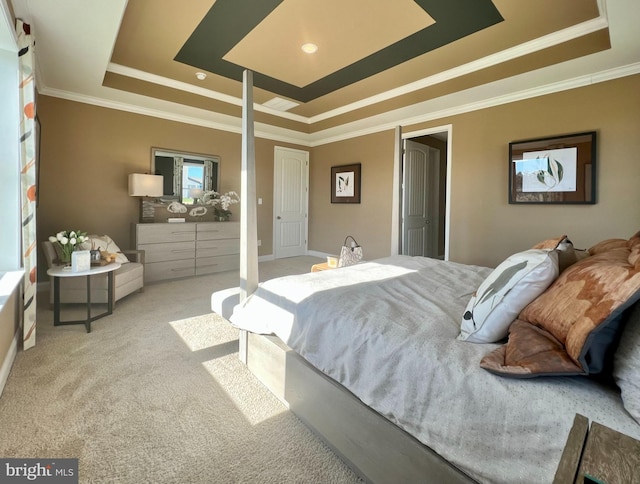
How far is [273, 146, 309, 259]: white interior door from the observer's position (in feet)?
21.0

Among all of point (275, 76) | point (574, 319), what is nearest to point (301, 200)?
point (275, 76)

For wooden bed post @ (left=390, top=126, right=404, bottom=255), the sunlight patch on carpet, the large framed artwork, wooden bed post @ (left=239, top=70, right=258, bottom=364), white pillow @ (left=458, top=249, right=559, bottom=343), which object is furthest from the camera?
the large framed artwork

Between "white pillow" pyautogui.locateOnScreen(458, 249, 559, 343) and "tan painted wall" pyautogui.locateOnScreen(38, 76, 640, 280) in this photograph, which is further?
"tan painted wall" pyautogui.locateOnScreen(38, 76, 640, 280)

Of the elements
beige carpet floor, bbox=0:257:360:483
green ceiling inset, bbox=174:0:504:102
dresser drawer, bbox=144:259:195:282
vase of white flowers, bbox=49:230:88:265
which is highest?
Result: green ceiling inset, bbox=174:0:504:102

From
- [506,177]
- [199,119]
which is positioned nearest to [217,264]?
[199,119]

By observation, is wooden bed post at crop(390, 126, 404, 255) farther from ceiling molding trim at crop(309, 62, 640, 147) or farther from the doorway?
the doorway

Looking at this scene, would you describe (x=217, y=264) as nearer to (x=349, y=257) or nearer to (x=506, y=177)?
(x=349, y=257)

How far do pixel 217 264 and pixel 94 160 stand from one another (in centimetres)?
222

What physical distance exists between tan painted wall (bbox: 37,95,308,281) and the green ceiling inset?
173 cm

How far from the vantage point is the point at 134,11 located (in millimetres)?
2555

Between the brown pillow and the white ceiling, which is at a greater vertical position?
the white ceiling

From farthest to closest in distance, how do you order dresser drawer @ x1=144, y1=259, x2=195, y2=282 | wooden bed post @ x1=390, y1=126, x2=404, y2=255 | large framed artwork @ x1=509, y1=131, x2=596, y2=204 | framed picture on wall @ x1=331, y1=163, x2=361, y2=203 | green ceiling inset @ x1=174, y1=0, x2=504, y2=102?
framed picture on wall @ x1=331, y1=163, x2=361, y2=203 < dresser drawer @ x1=144, y1=259, x2=195, y2=282 < large framed artwork @ x1=509, y1=131, x2=596, y2=204 < wooden bed post @ x1=390, y1=126, x2=404, y2=255 < green ceiling inset @ x1=174, y1=0, x2=504, y2=102

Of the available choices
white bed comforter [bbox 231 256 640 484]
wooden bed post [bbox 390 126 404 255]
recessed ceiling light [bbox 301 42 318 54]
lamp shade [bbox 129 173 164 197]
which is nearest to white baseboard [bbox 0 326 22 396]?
white bed comforter [bbox 231 256 640 484]

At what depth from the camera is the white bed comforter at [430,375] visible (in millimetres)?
819
